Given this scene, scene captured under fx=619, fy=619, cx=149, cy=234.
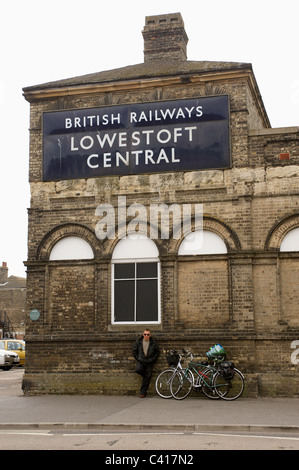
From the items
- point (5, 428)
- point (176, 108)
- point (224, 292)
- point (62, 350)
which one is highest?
point (176, 108)

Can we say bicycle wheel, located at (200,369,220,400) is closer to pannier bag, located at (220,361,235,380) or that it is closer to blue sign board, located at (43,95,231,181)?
pannier bag, located at (220,361,235,380)

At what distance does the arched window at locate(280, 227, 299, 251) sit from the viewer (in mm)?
15031

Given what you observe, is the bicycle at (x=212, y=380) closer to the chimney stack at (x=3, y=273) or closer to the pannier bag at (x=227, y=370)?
the pannier bag at (x=227, y=370)

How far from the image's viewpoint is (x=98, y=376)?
15.5 metres

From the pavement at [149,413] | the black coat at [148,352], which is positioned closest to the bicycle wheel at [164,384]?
the pavement at [149,413]

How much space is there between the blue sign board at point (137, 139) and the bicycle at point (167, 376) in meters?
4.75

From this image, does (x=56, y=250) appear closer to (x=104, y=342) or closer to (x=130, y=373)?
(x=104, y=342)

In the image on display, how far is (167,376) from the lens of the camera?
14703 mm

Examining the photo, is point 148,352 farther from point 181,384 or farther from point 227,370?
point 227,370

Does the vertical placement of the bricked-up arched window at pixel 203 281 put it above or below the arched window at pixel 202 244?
below

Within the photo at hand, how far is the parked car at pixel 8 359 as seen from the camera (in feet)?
99.3

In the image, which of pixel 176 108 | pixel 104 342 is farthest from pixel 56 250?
pixel 176 108

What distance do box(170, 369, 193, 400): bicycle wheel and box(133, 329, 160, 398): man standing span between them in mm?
643
